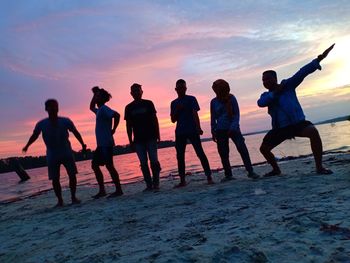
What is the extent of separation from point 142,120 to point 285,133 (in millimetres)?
3083

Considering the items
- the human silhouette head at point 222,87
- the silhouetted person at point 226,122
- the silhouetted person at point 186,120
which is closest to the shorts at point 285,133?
the silhouetted person at point 226,122

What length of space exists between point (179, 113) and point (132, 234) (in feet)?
14.0

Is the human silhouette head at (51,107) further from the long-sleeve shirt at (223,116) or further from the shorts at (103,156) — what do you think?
the long-sleeve shirt at (223,116)

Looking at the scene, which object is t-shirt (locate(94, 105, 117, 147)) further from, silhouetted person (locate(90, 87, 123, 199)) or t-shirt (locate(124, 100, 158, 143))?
t-shirt (locate(124, 100, 158, 143))

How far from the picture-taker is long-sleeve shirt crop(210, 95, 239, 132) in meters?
7.50

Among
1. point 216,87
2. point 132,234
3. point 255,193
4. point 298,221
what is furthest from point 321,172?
point 132,234

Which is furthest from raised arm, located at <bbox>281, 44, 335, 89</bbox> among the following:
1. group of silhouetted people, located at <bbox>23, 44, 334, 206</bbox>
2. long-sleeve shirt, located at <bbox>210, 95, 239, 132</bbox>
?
long-sleeve shirt, located at <bbox>210, 95, 239, 132</bbox>

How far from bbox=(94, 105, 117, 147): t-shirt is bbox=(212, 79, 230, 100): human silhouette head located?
2.30m

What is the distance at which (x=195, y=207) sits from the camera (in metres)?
4.86

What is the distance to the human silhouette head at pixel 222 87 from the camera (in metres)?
7.54

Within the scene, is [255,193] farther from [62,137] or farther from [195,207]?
[62,137]

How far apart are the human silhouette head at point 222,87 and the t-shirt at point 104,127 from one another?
2303 mm

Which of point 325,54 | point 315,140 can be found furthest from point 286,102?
point 325,54

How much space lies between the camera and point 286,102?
21.4 feet
